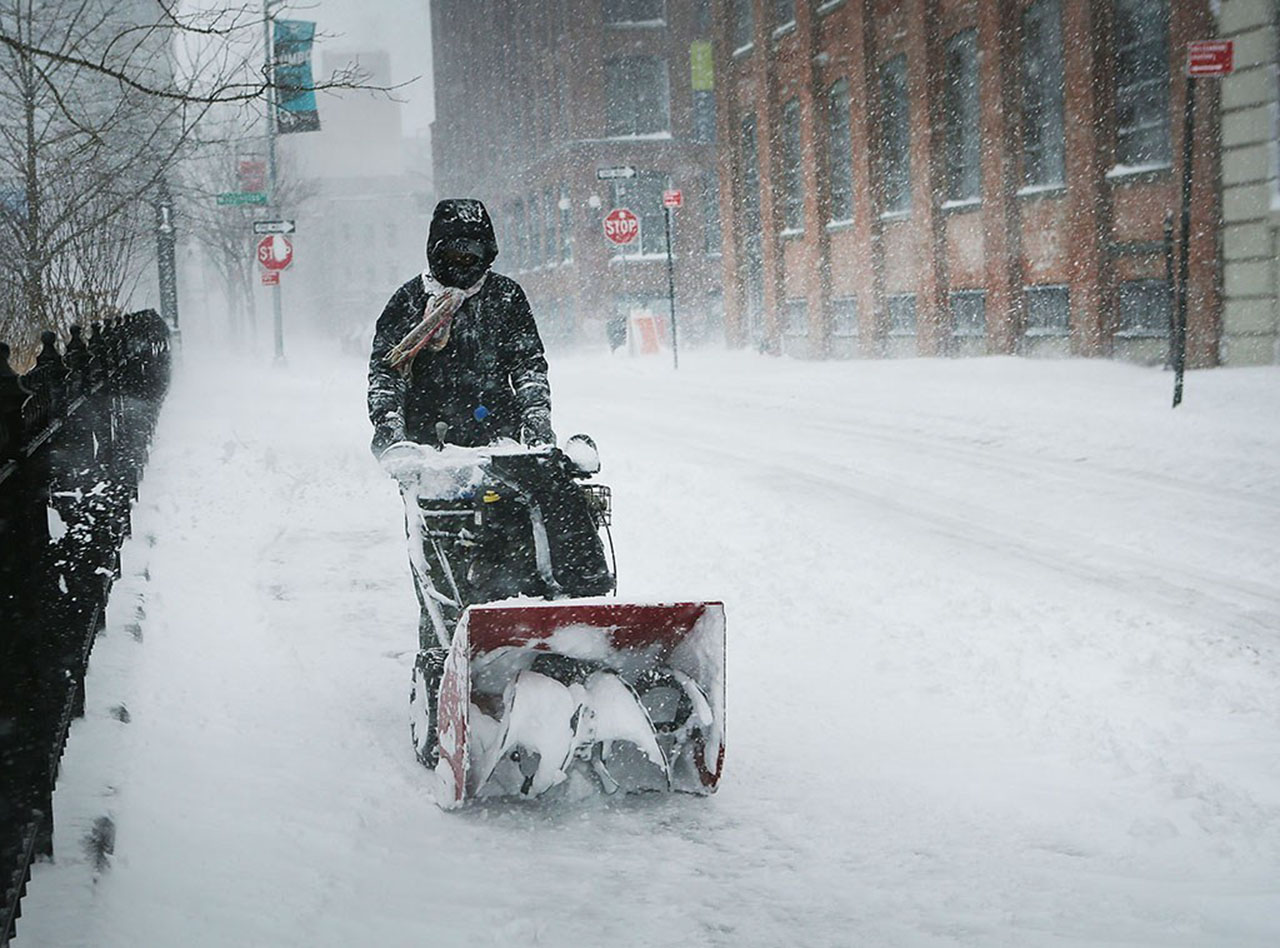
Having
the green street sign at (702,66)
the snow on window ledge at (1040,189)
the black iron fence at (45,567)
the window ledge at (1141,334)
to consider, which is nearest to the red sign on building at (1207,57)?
the window ledge at (1141,334)

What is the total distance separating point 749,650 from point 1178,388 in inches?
389

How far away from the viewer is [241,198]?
24.0 m

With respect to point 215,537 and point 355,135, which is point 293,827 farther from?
point 355,135

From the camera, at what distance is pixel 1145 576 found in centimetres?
760

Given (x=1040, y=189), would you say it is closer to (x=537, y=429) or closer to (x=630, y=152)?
(x=537, y=429)

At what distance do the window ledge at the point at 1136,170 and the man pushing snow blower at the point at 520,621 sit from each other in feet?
51.9

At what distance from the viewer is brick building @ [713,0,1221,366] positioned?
18859 millimetres

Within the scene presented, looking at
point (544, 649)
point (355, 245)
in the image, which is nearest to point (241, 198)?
point (544, 649)

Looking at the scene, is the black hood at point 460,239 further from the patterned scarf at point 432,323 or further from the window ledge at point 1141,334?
the window ledge at point 1141,334

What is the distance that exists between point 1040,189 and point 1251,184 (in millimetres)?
4359

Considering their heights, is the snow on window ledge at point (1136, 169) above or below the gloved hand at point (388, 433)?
above

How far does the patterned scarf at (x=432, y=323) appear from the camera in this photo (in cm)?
502

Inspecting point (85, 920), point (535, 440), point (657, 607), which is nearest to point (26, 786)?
point (85, 920)

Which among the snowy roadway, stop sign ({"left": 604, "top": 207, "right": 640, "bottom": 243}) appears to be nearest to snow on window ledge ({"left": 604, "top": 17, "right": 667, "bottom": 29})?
stop sign ({"left": 604, "top": 207, "right": 640, "bottom": 243})
